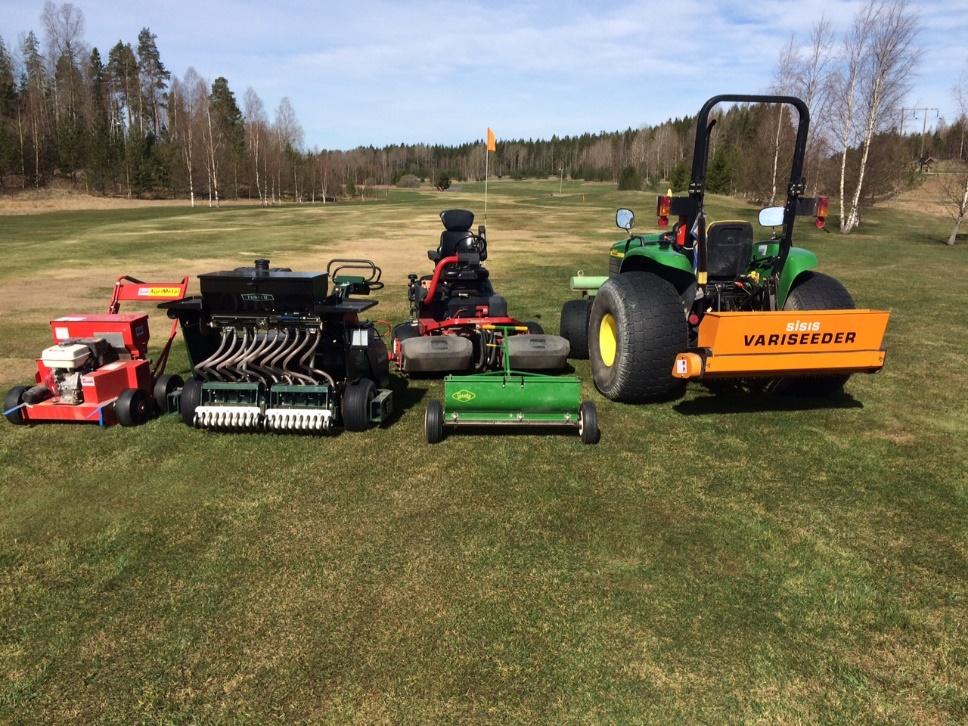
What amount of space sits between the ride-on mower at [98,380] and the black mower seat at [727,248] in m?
5.67

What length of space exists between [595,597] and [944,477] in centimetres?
364

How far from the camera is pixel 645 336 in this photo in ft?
20.0

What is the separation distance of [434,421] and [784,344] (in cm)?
330

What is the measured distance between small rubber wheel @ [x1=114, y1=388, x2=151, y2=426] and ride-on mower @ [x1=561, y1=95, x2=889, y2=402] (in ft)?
16.0

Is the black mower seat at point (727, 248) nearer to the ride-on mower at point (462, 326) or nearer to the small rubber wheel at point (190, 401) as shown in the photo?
the ride-on mower at point (462, 326)

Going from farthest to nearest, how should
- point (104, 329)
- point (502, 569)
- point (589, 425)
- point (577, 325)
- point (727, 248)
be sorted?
point (577, 325) < point (727, 248) < point (104, 329) < point (589, 425) < point (502, 569)

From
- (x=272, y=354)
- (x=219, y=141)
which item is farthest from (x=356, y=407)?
(x=219, y=141)

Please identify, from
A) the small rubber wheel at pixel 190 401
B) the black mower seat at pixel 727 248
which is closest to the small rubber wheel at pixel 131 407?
the small rubber wheel at pixel 190 401

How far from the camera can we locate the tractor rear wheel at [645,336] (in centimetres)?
609

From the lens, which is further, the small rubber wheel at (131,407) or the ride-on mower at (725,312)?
the small rubber wheel at (131,407)

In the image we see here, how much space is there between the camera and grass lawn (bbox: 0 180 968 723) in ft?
9.84

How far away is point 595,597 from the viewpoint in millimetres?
3646

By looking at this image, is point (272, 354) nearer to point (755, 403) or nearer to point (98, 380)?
point (98, 380)

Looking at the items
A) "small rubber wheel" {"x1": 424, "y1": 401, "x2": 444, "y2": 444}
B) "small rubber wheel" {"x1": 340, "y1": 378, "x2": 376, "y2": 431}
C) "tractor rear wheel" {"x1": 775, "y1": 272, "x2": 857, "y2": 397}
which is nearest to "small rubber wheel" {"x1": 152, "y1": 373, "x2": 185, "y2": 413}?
"small rubber wheel" {"x1": 340, "y1": 378, "x2": 376, "y2": 431}
